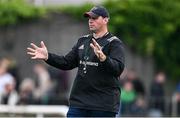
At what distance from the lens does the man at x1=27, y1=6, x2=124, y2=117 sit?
9594 millimetres

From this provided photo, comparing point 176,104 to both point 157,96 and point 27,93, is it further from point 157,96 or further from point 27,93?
point 27,93

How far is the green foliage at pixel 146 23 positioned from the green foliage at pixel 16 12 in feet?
3.07

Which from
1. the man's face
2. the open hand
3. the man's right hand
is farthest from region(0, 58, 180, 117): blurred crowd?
the open hand

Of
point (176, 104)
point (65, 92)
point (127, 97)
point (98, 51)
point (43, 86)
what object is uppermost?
point (98, 51)

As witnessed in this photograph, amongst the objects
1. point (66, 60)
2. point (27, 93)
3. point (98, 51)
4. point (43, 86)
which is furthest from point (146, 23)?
point (98, 51)

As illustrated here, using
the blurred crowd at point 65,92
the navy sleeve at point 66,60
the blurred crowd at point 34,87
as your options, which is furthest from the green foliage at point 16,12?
the navy sleeve at point 66,60

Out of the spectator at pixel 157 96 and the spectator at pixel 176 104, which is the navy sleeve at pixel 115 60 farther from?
the spectator at pixel 176 104

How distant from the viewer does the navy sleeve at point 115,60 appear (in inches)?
365

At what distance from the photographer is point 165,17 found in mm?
24328

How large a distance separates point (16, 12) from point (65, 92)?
339cm

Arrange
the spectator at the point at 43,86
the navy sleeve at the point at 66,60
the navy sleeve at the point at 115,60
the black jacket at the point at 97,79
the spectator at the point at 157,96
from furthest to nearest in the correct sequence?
the spectator at the point at 157,96 → the spectator at the point at 43,86 → the navy sleeve at the point at 66,60 → the black jacket at the point at 97,79 → the navy sleeve at the point at 115,60

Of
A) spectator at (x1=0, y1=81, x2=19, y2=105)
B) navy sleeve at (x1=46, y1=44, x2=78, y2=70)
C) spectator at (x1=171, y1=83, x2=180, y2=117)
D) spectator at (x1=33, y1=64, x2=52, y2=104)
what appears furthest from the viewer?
spectator at (x1=171, y1=83, x2=180, y2=117)

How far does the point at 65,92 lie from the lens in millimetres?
21625

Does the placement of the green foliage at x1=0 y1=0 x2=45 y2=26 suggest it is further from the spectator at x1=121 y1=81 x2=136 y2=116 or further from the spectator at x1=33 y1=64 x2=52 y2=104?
the spectator at x1=121 y1=81 x2=136 y2=116
